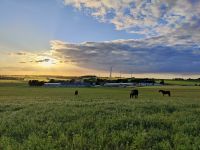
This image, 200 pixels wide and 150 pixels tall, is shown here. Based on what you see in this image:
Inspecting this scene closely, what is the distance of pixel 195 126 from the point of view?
1728cm

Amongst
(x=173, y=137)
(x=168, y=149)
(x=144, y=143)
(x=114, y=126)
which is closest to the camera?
(x=168, y=149)

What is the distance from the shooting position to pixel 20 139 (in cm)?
1583

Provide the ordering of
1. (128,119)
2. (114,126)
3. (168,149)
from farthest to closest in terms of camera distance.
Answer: (128,119) < (114,126) < (168,149)

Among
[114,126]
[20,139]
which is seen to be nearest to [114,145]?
[114,126]

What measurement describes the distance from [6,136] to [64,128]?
9.69 feet

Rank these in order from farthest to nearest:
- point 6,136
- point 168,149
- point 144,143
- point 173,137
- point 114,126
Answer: point 114,126 < point 6,136 < point 173,137 < point 144,143 < point 168,149

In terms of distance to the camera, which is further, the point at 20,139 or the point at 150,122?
the point at 150,122

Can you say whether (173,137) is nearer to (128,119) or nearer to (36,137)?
(128,119)

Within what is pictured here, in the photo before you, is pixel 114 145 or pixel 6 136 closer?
pixel 114 145

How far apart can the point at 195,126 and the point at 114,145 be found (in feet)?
18.0

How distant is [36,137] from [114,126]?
14.0 ft

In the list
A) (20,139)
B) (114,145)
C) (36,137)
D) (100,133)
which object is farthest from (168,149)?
(20,139)

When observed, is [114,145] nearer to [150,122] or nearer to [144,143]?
[144,143]

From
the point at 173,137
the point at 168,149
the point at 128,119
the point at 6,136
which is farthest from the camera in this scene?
the point at 128,119
